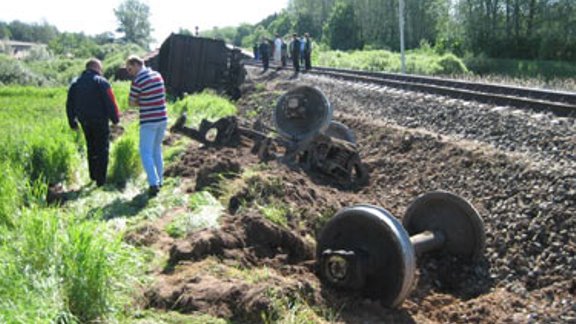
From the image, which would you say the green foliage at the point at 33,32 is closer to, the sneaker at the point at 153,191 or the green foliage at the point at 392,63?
the green foliage at the point at 392,63

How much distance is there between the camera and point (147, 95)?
7012 mm

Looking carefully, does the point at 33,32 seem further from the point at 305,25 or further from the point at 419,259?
the point at 419,259

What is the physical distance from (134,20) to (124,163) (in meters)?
124

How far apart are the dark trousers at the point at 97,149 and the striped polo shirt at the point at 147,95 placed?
0.72 meters

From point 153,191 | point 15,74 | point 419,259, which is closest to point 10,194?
point 153,191

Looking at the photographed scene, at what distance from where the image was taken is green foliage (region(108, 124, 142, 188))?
25.5ft

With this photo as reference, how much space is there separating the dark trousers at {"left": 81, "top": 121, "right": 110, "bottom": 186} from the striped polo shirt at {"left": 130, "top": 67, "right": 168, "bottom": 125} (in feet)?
2.35

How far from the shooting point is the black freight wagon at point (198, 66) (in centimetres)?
1816

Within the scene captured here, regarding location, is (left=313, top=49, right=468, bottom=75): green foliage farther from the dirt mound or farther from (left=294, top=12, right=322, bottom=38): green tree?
(left=294, top=12, right=322, bottom=38): green tree

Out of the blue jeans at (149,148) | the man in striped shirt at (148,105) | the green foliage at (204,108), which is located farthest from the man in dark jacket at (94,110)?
the green foliage at (204,108)

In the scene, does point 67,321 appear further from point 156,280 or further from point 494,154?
point 494,154

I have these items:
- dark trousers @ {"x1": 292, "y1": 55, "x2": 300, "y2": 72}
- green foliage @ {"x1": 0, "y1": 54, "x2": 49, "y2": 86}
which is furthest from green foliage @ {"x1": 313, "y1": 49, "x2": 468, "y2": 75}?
green foliage @ {"x1": 0, "y1": 54, "x2": 49, "y2": 86}

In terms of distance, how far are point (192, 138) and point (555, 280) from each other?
6746 mm

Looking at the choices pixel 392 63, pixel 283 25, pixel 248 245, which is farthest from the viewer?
pixel 283 25
